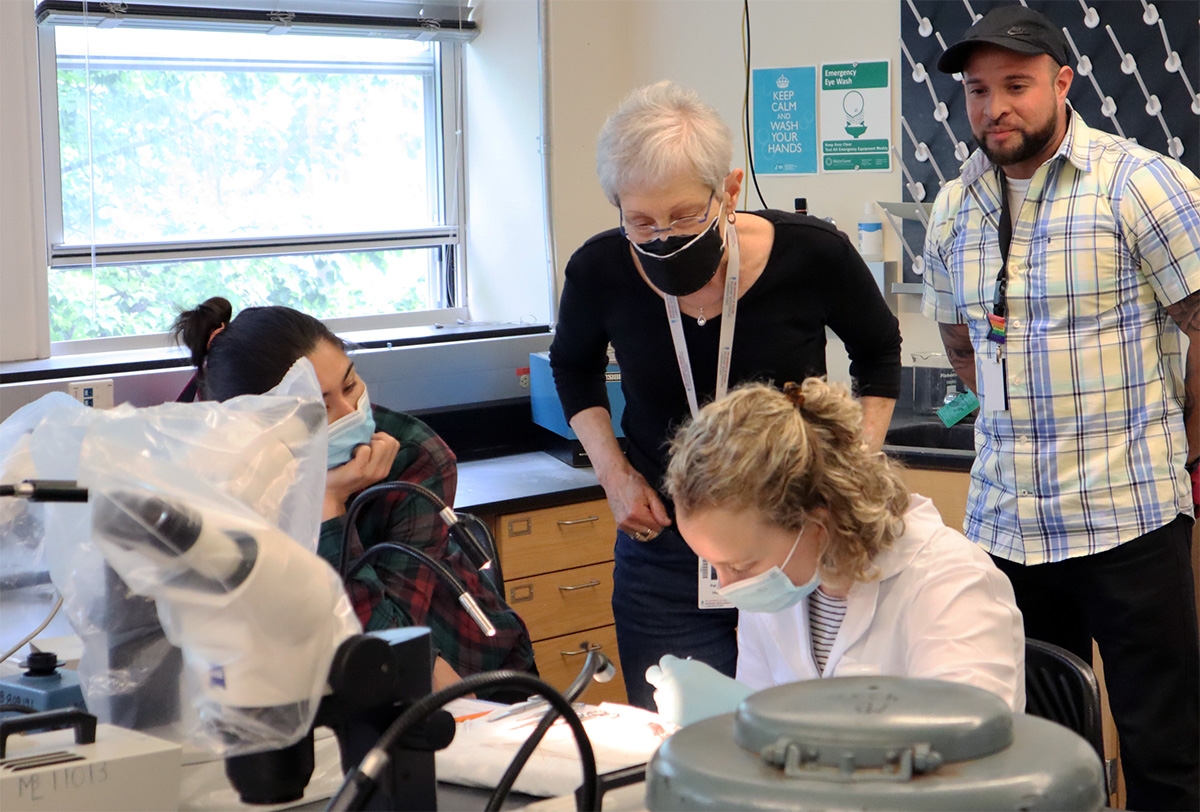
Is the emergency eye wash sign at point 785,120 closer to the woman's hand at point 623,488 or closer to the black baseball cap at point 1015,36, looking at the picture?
the black baseball cap at point 1015,36

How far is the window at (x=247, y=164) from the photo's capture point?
336 centimetres

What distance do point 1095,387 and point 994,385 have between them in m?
0.17

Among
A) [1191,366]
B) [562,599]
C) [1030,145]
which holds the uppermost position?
[1030,145]

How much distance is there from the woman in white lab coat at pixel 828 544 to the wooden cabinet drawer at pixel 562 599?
64.5 inches

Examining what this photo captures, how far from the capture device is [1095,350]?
209 cm

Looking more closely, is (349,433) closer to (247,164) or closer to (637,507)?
(637,507)

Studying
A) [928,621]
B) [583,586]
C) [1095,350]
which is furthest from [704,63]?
[928,621]

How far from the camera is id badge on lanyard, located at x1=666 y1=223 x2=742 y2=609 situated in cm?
189

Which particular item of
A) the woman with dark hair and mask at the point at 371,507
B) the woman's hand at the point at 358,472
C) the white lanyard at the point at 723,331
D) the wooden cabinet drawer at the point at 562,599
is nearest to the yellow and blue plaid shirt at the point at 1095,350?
the white lanyard at the point at 723,331

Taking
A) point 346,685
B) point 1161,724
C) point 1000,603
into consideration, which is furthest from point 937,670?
point 1161,724

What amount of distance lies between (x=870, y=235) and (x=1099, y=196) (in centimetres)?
115

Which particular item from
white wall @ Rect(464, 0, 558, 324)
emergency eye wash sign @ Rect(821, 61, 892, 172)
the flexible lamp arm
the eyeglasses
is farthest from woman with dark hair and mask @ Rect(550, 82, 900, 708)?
white wall @ Rect(464, 0, 558, 324)

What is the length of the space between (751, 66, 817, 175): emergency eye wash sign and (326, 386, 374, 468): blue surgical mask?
191cm

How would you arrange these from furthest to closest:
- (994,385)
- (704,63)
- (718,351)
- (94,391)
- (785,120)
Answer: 1. (704,63)
2. (785,120)
3. (94,391)
4. (994,385)
5. (718,351)
